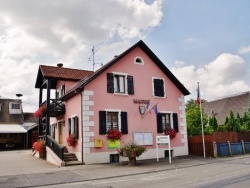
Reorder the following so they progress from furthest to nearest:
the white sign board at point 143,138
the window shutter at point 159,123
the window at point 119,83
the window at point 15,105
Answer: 1. the window at point 15,105
2. the window shutter at point 159,123
3. the window at point 119,83
4. the white sign board at point 143,138

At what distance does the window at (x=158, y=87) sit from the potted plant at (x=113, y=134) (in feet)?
15.5

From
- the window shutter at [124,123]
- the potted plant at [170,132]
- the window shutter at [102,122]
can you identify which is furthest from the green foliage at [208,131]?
the window shutter at [102,122]

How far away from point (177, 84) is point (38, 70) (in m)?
11.7

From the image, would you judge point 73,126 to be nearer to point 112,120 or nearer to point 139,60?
point 112,120

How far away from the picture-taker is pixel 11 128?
38.7 m

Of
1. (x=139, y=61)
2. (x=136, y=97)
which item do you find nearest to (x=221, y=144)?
(x=136, y=97)

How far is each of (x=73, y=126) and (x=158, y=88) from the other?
23.0 ft

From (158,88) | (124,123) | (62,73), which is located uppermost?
(62,73)

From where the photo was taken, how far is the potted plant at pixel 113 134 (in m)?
19.3

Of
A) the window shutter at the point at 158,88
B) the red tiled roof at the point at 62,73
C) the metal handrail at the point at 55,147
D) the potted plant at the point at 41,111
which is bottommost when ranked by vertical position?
the metal handrail at the point at 55,147

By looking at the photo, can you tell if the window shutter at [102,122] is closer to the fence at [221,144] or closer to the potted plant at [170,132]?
the potted plant at [170,132]

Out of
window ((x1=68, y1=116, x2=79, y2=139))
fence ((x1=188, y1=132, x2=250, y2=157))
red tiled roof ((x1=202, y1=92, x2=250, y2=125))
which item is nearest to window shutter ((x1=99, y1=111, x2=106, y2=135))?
window ((x1=68, y1=116, x2=79, y2=139))

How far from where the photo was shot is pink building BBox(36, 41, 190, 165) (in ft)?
62.7

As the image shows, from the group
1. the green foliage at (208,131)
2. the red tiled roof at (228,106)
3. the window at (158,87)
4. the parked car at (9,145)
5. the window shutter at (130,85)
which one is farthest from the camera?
the red tiled roof at (228,106)
